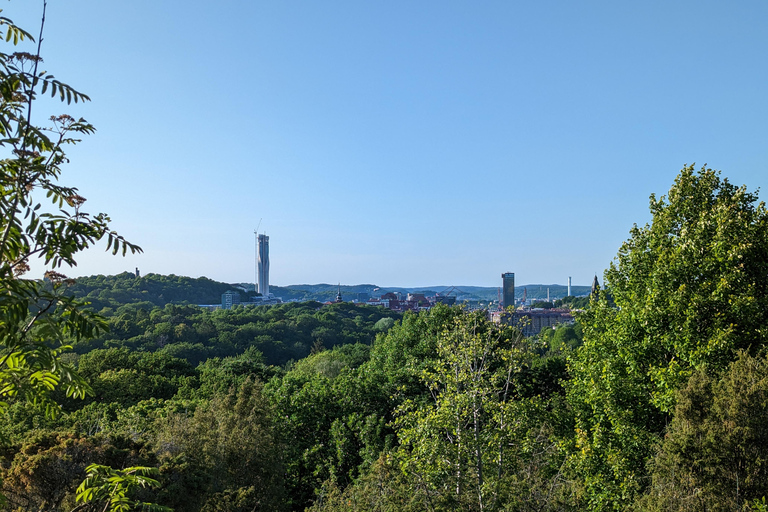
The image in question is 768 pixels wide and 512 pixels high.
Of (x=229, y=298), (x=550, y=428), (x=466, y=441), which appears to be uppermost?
(x=466, y=441)

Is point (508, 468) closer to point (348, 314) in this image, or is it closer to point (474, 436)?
point (474, 436)

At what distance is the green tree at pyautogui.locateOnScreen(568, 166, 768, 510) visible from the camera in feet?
30.9

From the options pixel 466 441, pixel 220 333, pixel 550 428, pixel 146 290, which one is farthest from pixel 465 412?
pixel 146 290

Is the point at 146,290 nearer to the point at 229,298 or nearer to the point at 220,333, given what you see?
the point at 220,333

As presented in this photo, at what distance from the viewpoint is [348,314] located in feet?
303

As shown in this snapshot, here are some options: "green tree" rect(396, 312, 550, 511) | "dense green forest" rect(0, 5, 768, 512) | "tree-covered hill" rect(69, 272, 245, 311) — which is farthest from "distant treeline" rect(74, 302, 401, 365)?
"green tree" rect(396, 312, 550, 511)

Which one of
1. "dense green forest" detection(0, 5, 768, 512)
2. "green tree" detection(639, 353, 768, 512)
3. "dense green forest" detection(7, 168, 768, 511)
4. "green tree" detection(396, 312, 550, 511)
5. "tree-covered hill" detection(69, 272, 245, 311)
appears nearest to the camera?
"dense green forest" detection(0, 5, 768, 512)

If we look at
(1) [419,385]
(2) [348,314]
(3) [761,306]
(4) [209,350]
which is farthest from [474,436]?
(2) [348,314]

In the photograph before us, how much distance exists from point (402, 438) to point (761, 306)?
291 inches

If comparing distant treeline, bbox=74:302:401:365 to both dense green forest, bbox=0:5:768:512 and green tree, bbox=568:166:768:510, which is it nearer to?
dense green forest, bbox=0:5:768:512

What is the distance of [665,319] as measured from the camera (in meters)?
10.5

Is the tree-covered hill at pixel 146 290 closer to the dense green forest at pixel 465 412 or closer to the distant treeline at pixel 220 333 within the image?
the distant treeline at pixel 220 333

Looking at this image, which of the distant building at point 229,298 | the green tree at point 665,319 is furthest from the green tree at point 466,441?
the distant building at point 229,298

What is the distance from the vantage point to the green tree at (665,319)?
30.9 feet
